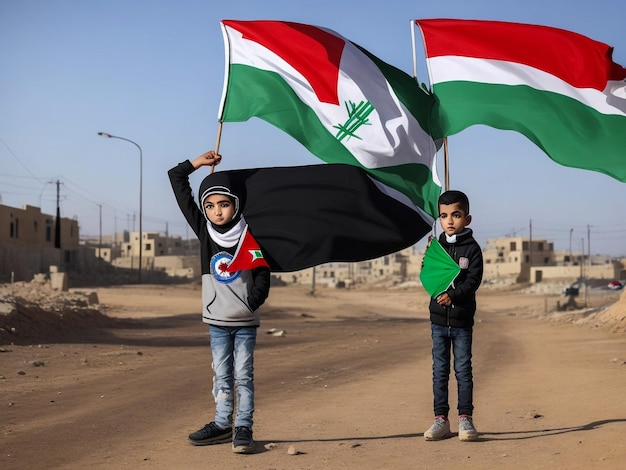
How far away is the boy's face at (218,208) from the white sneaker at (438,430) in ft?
7.43

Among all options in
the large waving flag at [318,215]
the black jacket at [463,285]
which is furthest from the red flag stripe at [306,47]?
the black jacket at [463,285]

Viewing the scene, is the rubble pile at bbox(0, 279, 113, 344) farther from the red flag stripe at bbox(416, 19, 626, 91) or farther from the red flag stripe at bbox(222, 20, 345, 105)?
the red flag stripe at bbox(416, 19, 626, 91)

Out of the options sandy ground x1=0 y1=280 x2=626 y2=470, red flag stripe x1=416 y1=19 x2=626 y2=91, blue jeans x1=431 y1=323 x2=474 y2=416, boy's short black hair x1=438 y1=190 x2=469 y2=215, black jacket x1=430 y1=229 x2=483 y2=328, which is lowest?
sandy ground x1=0 y1=280 x2=626 y2=470

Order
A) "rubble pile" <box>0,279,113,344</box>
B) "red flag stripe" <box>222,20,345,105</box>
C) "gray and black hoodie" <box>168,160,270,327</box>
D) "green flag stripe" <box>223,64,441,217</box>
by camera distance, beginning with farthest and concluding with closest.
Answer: "rubble pile" <box>0,279,113,344</box>, "red flag stripe" <box>222,20,345,105</box>, "green flag stripe" <box>223,64,441,217</box>, "gray and black hoodie" <box>168,160,270,327</box>

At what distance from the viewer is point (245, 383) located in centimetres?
615

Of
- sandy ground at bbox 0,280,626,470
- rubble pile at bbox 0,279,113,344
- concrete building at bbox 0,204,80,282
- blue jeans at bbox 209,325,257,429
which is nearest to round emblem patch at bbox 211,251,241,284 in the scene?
blue jeans at bbox 209,325,257,429

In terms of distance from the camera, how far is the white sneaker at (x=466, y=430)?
6.34 meters

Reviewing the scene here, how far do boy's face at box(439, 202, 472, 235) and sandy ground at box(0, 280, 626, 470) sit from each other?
1.64 m

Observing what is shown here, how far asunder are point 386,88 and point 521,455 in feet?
10.7

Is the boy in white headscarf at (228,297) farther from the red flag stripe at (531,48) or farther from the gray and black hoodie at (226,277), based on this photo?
the red flag stripe at (531,48)

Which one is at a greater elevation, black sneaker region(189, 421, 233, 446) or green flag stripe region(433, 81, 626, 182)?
green flag stripe region(433, 81, 626, 182)

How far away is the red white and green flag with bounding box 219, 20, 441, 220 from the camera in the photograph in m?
6.99

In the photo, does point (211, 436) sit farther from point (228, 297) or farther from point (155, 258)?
point (155, 258)

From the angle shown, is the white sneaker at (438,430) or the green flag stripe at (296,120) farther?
the green flag stripe at (296,120)
